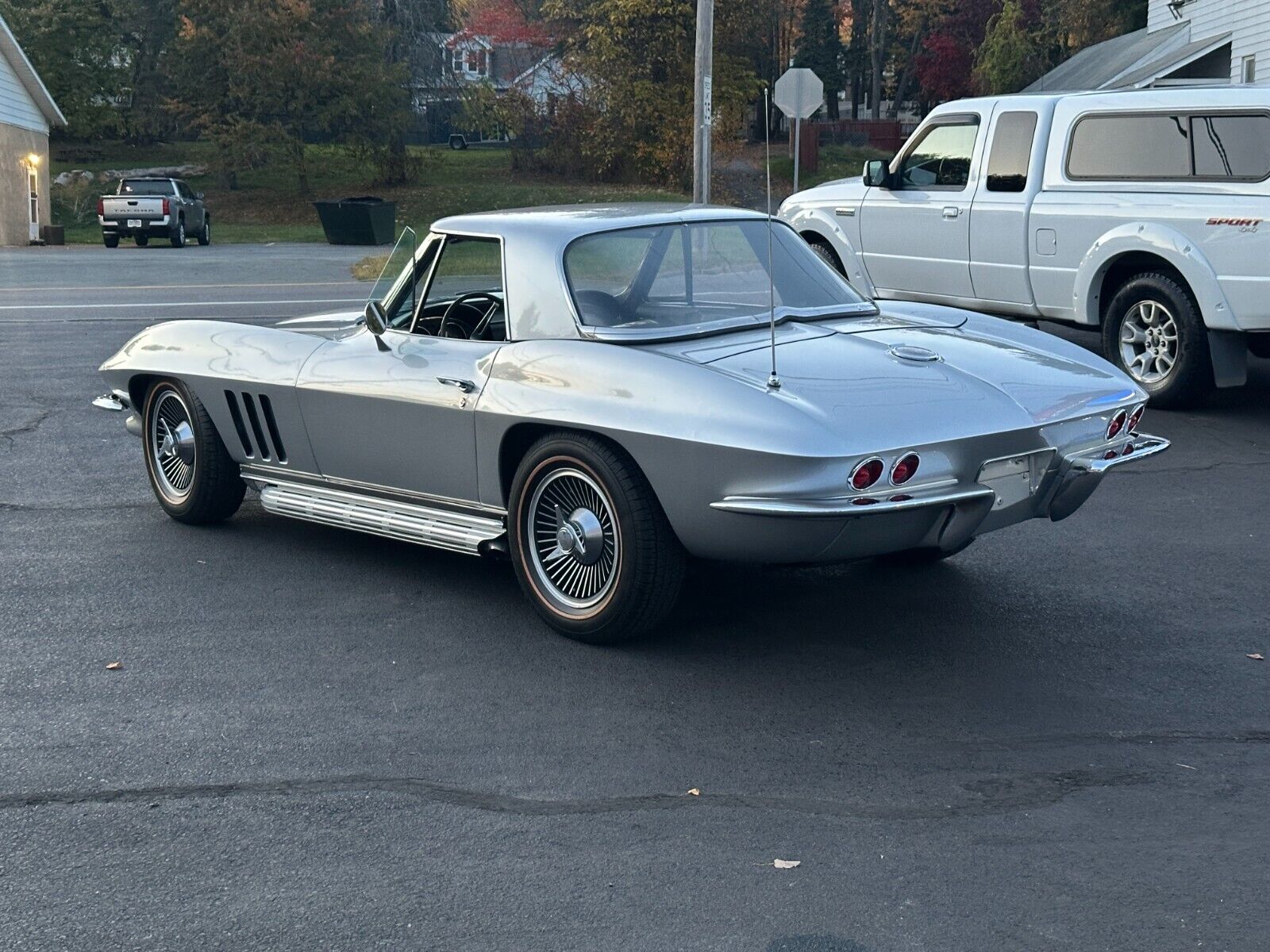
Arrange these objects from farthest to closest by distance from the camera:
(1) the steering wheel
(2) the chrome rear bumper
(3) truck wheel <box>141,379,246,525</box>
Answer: (3) truck wheel <box>141,379,246,525</box>
(1) the steering wheel
(2) the chrome rear bumper

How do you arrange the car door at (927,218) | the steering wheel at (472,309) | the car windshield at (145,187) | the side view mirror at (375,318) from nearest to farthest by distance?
the steering wheel at (472,309) → the side view mirror at (375,318) → the car door at (927,218) → the car windshield at (145,187)

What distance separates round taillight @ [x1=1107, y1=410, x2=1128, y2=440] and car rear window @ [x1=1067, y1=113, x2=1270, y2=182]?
16.1ft

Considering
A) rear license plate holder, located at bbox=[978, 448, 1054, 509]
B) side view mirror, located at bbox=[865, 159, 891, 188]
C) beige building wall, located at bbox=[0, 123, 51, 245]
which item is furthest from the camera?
beige building wall, located at bbox=[0, 123, 51, 245]

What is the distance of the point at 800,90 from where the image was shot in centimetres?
1877

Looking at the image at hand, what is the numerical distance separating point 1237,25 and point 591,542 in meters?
24.5

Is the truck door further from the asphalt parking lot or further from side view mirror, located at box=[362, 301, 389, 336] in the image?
side view mirror, located at box=[362, 301, 389, 336]

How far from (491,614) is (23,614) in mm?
1802

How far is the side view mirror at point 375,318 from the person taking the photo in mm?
6000

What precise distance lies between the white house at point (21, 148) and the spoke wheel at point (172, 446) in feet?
103

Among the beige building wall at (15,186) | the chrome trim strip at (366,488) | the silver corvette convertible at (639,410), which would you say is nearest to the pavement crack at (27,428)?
the silver corvette convertible at (639,410)

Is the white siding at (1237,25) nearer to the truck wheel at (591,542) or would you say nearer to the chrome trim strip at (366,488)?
the chrome trim strip at (366,488)

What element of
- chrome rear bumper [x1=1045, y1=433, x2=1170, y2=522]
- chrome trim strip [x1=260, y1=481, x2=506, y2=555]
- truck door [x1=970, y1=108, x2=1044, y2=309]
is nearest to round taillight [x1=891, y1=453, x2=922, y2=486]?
chrome rear bumper [x1=1045, y1=433, x2=1170, y2=522]

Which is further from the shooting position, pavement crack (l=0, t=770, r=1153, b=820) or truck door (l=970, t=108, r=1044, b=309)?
truck door (l=970, t=108, r=1044, b=309)

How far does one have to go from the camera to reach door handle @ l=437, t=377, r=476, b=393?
5593mm
